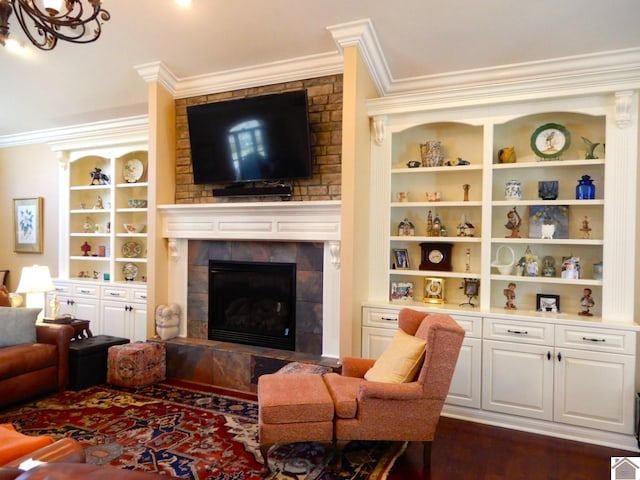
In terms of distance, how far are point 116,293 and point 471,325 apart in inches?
163

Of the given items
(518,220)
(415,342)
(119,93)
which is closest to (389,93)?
(518,220)

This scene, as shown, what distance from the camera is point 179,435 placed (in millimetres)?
2809

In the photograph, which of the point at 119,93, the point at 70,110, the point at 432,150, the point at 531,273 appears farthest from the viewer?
the point at 70,110

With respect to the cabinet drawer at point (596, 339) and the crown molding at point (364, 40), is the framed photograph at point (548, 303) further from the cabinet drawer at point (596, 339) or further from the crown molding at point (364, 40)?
the crown molding at point (364, 40)

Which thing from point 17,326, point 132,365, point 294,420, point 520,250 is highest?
point 520,250

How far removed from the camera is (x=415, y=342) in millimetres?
2592

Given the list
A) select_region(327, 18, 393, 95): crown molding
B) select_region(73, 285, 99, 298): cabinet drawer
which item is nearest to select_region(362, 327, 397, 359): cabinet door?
select_region(327, 18, 393, 95): crown molding

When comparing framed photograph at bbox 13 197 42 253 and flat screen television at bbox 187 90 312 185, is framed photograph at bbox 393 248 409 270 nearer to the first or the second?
flat screen television at bbox 187 90 312 185

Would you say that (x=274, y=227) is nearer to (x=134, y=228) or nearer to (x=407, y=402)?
(x=407, y=402)

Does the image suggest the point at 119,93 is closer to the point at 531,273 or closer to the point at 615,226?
the point at 531,273

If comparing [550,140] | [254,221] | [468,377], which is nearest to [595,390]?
[468,377]

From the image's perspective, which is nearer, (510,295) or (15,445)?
(15,445)

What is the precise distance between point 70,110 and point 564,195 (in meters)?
5.59

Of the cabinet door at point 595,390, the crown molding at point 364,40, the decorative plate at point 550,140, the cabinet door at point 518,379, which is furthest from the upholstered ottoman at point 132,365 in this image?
the decorative plate at point 550,140
